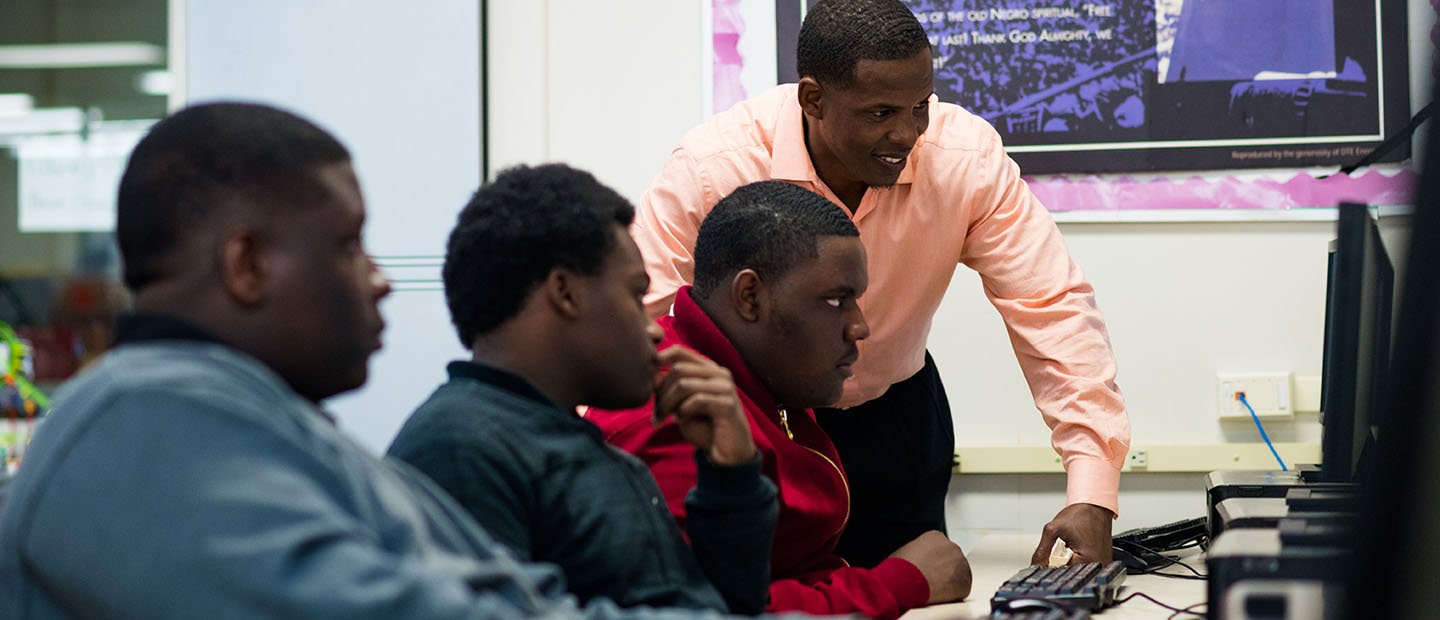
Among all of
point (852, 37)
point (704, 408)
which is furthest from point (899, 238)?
point (704, 408)

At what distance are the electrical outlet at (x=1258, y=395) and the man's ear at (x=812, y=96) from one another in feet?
3.93

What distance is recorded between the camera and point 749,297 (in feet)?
4.81

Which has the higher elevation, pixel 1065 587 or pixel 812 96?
pixel 812 96

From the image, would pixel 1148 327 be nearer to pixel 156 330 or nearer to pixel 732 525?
pixel 732 525

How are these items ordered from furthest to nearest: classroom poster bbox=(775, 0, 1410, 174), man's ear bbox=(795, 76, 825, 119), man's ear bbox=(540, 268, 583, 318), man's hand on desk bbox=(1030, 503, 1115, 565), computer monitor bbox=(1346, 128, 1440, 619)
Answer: classroom poster bbox=(775, 0, 1410, 174) < man's ear bbox=(795, 76, 825, 119) < man's hand on desk bbox=(1030, 503, 1115, 565) < man's ear bbox=(540, 268, 583, 318) < computer monitor bbox=(1346, 128, 1440, 619)

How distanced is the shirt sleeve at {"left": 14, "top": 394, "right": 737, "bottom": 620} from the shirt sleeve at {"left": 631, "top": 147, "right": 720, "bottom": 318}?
1218 millimetres

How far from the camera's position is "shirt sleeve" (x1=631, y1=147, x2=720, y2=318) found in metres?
1.85

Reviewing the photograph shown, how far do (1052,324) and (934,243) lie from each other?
211 mm

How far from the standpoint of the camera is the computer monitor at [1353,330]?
1.30 m

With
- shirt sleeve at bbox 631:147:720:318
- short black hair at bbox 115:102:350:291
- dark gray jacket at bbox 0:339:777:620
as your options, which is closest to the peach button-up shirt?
shirt sleeve at bbox 631:147:720:318

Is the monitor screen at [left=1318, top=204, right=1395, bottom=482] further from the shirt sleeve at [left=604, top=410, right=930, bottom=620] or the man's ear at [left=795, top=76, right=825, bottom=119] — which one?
the man's ear at [left=795, top=76, right=825, bottom=119]

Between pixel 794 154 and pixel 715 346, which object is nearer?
pixel 715 346

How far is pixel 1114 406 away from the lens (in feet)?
6.16

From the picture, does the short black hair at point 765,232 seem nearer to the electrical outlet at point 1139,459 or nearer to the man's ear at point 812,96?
the man's ear at point 812,96
